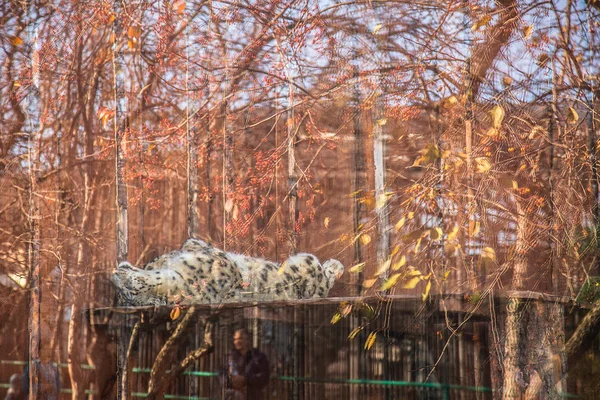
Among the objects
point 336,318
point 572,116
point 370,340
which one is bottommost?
point 370,340

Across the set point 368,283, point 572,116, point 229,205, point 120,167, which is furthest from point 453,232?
point 120,167

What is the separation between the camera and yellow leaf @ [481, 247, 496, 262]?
4.26 m

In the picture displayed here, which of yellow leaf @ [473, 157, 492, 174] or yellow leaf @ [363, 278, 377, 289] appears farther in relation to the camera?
yellow leaf @ [363, 278, 377, 289]

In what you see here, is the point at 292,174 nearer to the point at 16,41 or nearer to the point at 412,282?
the point at 412,282

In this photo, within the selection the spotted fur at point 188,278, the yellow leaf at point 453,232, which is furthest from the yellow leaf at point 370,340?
the spotted fur at point 188,278

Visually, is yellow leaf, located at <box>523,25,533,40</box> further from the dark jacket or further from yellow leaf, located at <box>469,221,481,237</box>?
the dark jacket

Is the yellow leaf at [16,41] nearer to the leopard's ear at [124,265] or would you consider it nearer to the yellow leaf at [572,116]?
the leopard's ear at [124,265]

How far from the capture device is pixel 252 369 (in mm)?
4578

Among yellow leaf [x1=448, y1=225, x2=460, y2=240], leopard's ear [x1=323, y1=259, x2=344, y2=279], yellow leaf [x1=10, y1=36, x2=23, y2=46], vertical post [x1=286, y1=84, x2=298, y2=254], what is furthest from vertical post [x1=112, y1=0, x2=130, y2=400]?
yellow leaf [x1=448, y1=225, x2=460, y2=240]

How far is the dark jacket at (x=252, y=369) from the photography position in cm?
454

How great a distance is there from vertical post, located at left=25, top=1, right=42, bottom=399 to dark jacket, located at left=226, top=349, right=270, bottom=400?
60.4 inches

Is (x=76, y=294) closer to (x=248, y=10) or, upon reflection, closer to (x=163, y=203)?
(x=163, y=203)

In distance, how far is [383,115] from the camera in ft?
14.7

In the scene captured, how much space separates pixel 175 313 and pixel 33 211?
1384mm
